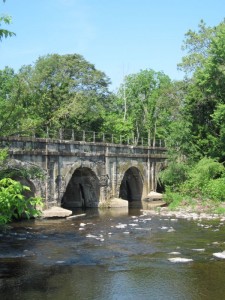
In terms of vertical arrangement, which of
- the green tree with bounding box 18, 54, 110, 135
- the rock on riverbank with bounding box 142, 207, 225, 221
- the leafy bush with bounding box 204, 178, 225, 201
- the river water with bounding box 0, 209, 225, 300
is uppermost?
the green tree with bounding box 18, 54, 110, 135

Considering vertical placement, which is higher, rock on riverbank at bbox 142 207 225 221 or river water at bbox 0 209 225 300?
rock on riverbank at bbox 142 207 225 221

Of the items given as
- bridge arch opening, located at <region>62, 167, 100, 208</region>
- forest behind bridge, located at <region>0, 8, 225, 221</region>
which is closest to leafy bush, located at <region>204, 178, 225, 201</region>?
forest behind bridge, located at <region>0, 8, 225, 221</region>

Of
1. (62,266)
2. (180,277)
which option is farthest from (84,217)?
(180,277)

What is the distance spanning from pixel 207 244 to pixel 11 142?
1301 centimetres

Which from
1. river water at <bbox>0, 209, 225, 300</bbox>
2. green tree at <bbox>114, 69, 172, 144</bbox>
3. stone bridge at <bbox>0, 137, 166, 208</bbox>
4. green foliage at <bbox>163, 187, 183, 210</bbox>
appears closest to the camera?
river water at <bbox>0, 209, 225, 300</bbox>

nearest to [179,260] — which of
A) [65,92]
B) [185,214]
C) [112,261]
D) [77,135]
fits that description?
[112,261]

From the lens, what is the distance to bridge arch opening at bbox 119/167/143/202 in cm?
4084

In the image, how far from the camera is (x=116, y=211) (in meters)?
31.5

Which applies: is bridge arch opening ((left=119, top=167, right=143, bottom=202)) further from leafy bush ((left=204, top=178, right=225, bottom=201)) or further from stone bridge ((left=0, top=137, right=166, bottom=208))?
leafy bush ((left=204, top=178, right=225, bottom=201))

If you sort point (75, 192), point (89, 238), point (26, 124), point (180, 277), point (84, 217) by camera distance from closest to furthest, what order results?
1. point (180, 277)
2. point (26, 124)
3. point (89, 238)
4. point (84, 217)
5. point (75, 192)

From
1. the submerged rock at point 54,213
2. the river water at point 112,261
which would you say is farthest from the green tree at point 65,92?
the river water at point 112,261

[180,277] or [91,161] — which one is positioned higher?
[91,161]

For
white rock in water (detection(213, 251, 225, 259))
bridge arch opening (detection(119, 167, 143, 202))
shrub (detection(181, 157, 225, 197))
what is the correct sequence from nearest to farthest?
white rock in water (detection(213, 251, 225, 259)) < shrub (detection(181, 157, 225, 197)) < bridge arch opening (detection(119, 167, 143, 202))

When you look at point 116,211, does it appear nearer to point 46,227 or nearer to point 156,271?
point 46,227
